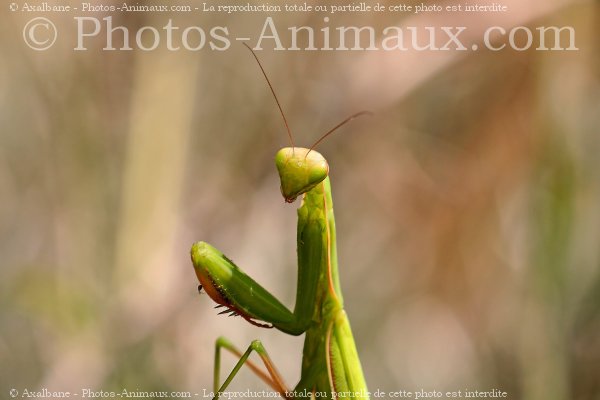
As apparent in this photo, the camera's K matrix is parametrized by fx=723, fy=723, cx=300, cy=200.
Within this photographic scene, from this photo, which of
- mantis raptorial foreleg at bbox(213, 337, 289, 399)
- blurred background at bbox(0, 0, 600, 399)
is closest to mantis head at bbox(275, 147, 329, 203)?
mantis raptorial foreleg at bbox(213, 337, 289, 399)

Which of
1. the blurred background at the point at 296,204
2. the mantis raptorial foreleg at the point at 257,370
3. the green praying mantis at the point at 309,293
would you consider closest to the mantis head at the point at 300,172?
the green praying mantis at the point at 309,293

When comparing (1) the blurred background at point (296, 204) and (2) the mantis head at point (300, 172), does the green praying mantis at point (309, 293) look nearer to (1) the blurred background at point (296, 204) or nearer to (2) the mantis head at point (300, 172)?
(2) the mantis head at point (300, 172)

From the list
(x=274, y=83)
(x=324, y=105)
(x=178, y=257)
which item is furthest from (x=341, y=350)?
(x=274, y=83)

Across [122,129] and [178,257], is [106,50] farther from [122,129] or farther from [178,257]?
[178,257]

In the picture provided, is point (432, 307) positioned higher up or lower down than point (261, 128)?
lower down

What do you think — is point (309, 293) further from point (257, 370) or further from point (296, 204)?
point (296, 204)

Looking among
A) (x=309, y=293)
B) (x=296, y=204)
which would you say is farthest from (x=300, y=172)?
(x=296, y=204)
